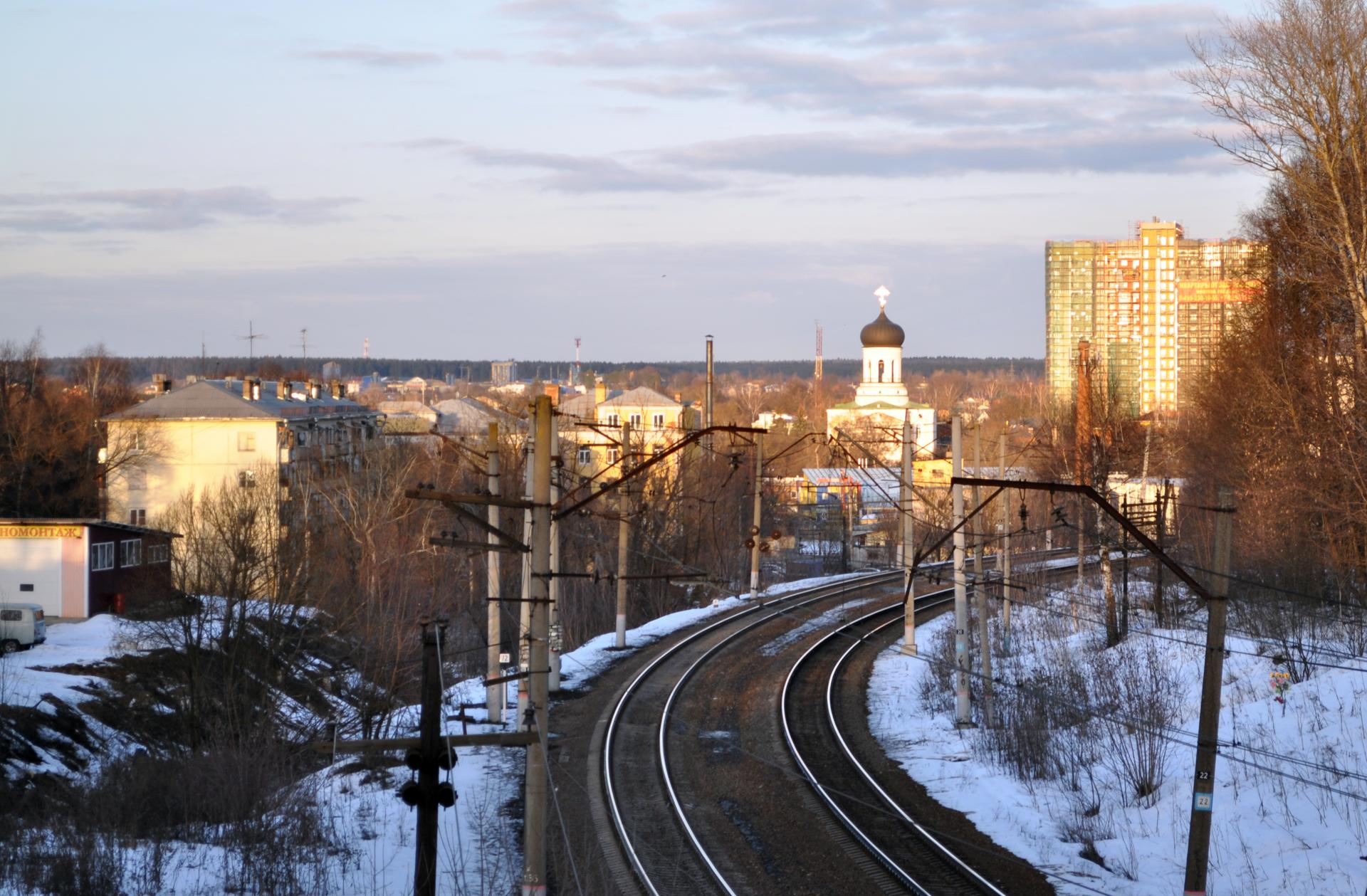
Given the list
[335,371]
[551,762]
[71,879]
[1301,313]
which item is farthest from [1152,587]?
[335,371]

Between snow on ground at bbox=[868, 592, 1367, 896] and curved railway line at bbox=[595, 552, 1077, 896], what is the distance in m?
0.81

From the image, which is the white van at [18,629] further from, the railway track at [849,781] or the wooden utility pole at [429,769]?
the wooden utility pole at [429,769]

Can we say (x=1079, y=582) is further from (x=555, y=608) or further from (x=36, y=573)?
(x=36, y=573)

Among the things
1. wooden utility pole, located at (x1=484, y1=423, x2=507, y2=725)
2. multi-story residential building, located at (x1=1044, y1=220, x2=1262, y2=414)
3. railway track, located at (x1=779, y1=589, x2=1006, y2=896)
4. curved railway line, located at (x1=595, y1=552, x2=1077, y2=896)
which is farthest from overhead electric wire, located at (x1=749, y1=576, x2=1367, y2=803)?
multi-story residential building, located at (x1=1044, y1=220, x2=1262, y2=414)

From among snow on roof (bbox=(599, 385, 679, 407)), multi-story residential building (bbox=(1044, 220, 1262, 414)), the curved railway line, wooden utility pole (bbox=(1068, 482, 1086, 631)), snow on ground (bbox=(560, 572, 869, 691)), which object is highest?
multi-story residential building (bbox=(1044, 220, 1262, 414))

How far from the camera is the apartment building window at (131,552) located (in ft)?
119

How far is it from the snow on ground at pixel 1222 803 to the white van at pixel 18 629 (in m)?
21.9

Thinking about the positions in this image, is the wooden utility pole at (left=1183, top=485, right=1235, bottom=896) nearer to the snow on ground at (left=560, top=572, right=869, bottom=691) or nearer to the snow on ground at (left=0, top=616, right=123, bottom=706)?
the snow on ground at (left=560, top=572, right=869, bottom=691)

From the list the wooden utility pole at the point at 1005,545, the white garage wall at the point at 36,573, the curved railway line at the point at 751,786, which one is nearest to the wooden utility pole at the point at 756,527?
the curved railway line at the point at 751,786

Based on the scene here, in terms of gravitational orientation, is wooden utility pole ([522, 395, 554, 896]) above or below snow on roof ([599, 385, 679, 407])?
below

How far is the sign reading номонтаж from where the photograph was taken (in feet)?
114

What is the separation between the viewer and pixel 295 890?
34.5 ft

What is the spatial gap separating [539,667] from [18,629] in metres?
24.8

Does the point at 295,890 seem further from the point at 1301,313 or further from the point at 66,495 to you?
the point at 66,495
